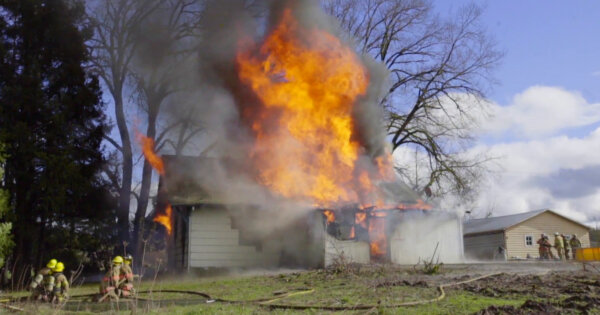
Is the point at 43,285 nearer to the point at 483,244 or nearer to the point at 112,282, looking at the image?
the point at 112,282

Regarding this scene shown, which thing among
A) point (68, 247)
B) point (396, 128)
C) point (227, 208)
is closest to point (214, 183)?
point (227, 208)

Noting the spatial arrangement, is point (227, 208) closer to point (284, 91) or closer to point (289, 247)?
point (289, 247)

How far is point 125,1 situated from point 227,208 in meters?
12.4

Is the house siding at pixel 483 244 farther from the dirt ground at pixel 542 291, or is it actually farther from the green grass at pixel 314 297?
the green grass at pixel 314 297

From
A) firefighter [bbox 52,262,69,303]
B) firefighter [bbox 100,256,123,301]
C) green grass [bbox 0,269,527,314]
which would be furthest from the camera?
firefighter [bbox 52,262,69,303]

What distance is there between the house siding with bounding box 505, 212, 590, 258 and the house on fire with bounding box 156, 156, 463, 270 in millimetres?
16766

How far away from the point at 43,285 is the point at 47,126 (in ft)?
30.6

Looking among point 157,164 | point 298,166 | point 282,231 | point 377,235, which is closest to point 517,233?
point 377,235

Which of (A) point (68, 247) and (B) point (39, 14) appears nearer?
(B) point (39, 14)

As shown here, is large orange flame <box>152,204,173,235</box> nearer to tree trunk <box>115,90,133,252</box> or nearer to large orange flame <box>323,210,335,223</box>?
tree trunk <box>115,90,133,252</box>

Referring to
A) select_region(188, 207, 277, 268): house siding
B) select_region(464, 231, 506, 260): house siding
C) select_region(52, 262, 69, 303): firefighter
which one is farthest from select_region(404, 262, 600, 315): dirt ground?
select_region(464, 231, 506, 260): house siding

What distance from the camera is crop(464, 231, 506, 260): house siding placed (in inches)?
1463

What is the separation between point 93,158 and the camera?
21.5 m

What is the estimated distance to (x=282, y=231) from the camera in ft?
68.2
